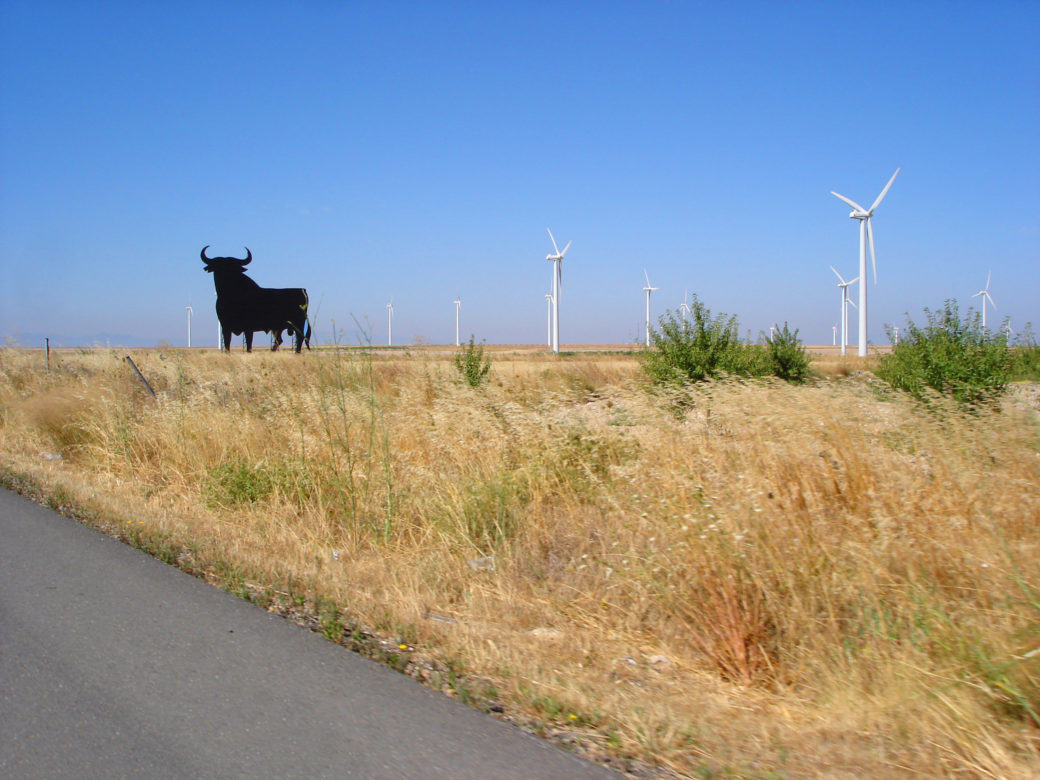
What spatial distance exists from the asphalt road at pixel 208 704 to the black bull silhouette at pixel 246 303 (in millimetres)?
26165

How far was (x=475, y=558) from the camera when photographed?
6.67 m

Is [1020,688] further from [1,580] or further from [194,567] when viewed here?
[1,580]

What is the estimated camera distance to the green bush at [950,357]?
13.8 m

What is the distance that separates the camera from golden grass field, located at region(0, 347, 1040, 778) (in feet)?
12.0

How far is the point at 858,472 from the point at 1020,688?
229 centimetres

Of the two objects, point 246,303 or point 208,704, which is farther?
point 246,303

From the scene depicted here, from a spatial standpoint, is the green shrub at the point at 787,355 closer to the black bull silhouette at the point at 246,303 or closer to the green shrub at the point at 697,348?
the green shrub at the point at 697,348

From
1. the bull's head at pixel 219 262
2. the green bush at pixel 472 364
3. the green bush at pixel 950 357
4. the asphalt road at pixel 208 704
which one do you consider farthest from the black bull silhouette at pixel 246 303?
the asphalt road at pixel 208 704

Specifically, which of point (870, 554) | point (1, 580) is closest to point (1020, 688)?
point (870, 554)

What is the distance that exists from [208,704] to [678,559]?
2.92m

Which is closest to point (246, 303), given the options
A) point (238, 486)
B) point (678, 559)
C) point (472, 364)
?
point (472, 364)

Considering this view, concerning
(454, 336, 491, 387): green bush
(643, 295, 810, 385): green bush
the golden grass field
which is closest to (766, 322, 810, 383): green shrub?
(643, 295, 810, 385): green bush

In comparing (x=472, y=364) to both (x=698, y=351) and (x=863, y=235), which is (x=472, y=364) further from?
(x=863, y=235)

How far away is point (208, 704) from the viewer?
12.6 feet
